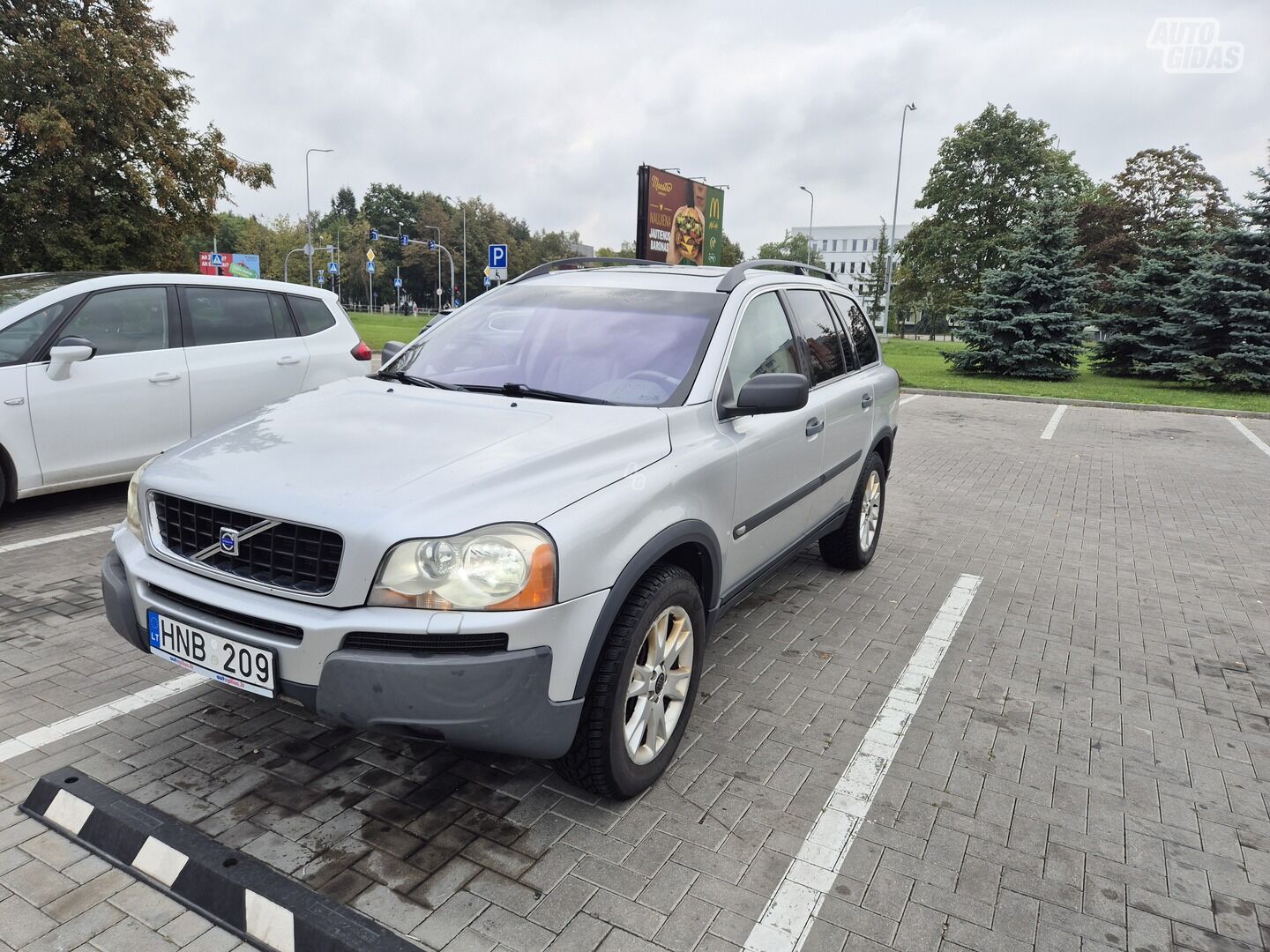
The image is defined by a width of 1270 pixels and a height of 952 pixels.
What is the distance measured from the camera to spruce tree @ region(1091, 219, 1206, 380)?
70.1 ft

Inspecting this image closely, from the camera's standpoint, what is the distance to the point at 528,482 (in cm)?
255

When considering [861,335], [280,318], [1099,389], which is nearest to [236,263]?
[1099,389]

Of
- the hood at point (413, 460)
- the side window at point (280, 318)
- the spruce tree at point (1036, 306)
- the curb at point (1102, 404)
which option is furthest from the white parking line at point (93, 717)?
the spruce tree at point (1036, 306)

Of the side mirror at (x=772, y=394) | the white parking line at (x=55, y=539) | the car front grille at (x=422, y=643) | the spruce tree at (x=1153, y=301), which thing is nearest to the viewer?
the car front grille at (x=422, y=643)

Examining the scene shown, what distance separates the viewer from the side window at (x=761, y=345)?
11.7 feet

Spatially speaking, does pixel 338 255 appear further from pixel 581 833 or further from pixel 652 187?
pixel 581 833

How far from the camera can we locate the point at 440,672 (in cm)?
229

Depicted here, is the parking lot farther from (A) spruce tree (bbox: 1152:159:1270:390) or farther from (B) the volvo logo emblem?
(A) spruce tree (bbox: 1152:159:1270:390)

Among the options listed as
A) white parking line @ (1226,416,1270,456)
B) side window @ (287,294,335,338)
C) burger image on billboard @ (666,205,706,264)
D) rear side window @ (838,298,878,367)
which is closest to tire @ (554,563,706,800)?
rear side window @ (838,298,878,367)

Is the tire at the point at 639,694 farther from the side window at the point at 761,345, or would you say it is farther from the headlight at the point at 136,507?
the headlight at the point at 136,507

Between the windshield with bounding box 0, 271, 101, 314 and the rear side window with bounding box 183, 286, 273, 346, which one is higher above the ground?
the windshield with bounding box 0, 271, 101, 314

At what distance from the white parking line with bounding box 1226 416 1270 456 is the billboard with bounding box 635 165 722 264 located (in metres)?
10.7

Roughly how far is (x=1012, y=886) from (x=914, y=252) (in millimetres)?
46929

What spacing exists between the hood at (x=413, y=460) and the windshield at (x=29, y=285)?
12.6 ft
